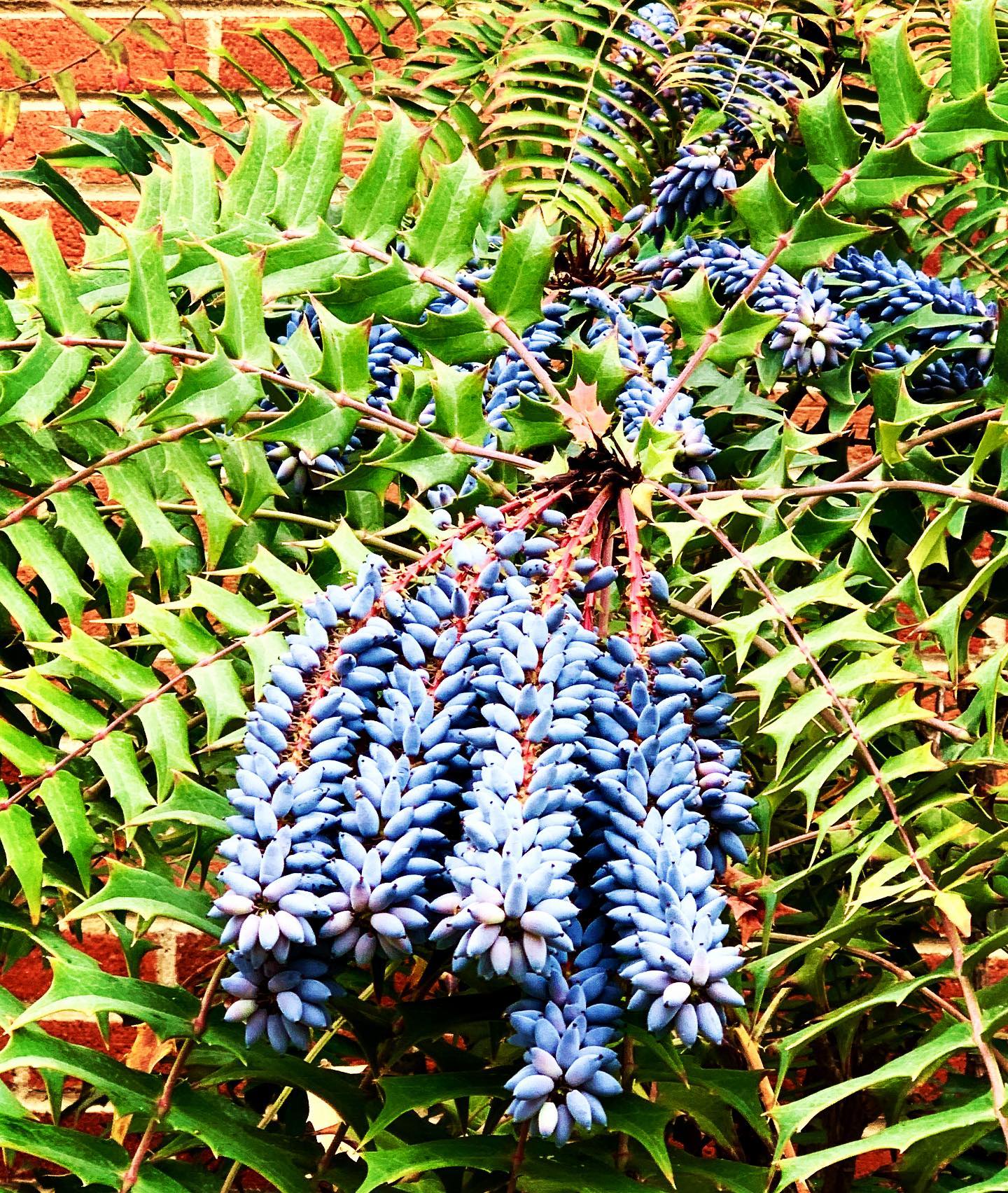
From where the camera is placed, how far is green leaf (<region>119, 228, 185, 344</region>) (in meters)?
0.53

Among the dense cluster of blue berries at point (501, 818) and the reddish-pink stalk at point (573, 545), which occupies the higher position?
the reddish-pink stalk at point (573, 545)

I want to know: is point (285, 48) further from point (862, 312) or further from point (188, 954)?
point (188, 954)

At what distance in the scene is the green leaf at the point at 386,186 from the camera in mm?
566

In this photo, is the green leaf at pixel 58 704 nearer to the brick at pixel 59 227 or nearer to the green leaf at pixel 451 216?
the green leaf at pixel 451 216

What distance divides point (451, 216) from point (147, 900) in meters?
0.34

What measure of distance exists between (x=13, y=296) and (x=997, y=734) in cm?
60

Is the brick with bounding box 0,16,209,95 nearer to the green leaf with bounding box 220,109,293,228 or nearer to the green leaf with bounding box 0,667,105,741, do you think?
the green leaf with bounding box 220,109,293,228

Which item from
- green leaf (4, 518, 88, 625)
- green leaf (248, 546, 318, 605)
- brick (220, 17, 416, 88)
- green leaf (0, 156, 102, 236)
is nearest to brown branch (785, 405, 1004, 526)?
green leaf (248, 546, 318, 605)

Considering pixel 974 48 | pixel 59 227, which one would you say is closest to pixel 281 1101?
pixel 974 48

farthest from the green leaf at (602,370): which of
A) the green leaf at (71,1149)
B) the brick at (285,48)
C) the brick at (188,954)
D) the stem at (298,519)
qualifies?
the brick at (285,48)

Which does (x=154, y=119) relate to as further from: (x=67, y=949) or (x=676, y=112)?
(x=67, y=949)

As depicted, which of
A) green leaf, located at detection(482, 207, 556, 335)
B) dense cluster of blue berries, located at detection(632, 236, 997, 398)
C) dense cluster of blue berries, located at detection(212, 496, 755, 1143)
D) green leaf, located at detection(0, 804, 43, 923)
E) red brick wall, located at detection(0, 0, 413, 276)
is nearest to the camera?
dense cluster of blue berries, located at detection(212, 496, 755, 1143)

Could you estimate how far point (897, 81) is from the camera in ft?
1.75

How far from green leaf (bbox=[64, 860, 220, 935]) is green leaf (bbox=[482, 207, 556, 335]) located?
29 centimetres
